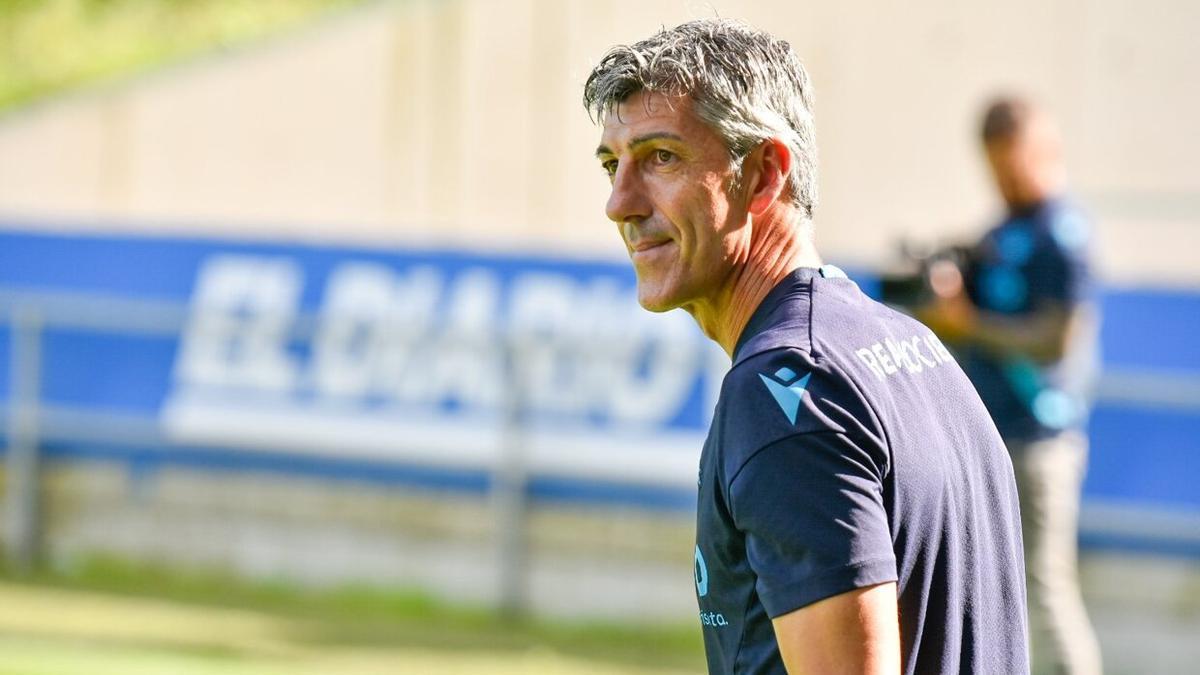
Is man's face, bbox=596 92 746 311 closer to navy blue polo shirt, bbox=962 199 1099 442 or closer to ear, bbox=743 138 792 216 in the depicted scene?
ear, bbox=743 138 792 216

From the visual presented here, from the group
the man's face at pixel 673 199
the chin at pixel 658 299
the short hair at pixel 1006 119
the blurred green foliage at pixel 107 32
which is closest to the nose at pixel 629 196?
the man's face at pixel 673 199

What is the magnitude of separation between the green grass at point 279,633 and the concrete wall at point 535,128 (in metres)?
2.08

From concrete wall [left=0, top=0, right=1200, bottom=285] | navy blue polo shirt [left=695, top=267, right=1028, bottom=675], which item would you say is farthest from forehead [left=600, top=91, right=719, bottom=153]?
concrete wall [left=0, top=0, right=1200, bottom=285]

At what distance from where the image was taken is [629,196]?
2.41m

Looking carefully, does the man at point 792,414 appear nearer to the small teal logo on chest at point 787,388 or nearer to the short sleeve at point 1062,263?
the small teal logo on chest at point 787,388

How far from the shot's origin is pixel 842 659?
1991 mm

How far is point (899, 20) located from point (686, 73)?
298 inches

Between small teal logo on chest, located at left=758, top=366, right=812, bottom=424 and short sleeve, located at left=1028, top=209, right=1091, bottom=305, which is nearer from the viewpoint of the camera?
small teal logo on chest, located at left=758, top=366, right=812, bottom=424

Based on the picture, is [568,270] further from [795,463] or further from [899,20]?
[795,463]

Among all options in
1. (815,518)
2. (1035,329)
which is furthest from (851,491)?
(1035,329)

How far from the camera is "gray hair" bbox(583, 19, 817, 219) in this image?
2.31 metres

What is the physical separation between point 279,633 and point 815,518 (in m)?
6.95

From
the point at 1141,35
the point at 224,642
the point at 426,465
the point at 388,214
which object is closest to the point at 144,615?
the point at 224,642

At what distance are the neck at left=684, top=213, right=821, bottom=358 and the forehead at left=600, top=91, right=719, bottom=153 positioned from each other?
0.55 ft
